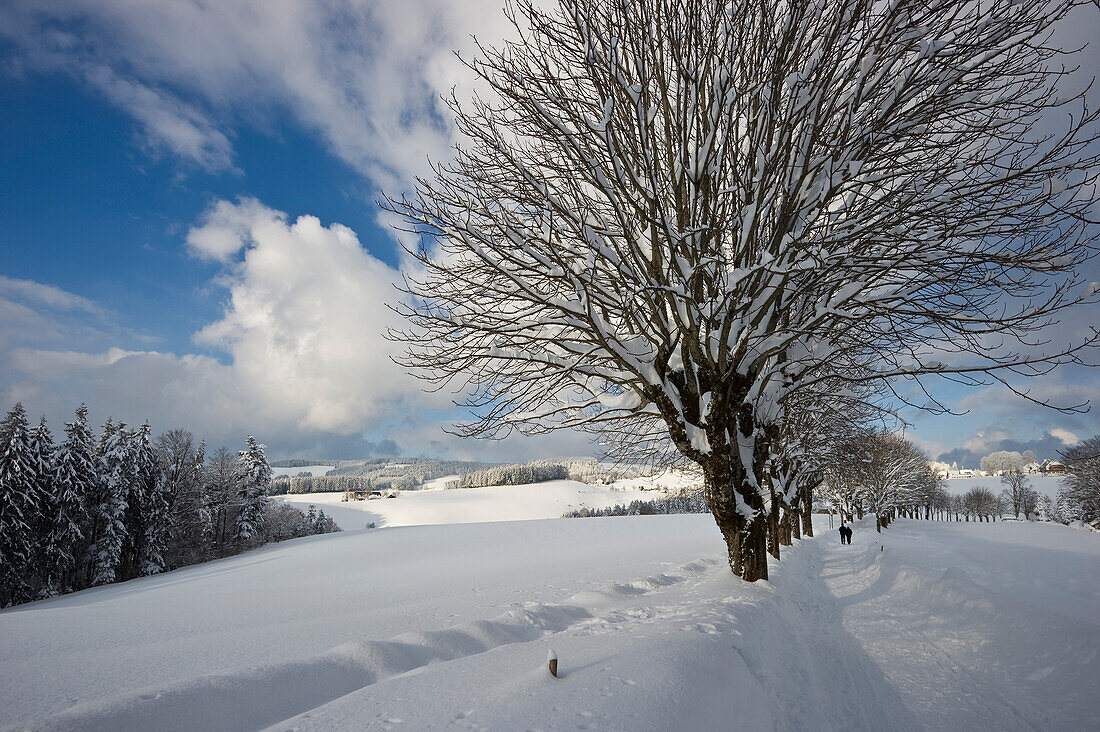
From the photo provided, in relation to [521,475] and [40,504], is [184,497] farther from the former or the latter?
[521,475]

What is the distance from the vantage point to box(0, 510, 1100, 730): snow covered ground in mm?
2820

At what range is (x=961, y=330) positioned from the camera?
5227 mm

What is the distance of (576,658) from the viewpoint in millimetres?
3498

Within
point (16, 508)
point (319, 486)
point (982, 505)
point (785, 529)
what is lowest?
point (319, 486)

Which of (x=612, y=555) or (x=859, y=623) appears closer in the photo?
(x=859, y=623)

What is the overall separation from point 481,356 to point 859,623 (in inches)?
320

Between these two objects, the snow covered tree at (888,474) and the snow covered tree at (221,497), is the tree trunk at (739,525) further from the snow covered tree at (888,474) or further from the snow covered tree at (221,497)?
the snow covered tree at (221,497)

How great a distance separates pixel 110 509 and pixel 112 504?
34cm

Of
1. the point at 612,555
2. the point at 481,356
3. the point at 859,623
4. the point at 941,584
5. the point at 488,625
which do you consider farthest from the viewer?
the point at 612,555

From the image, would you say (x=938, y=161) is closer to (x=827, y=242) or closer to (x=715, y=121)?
(x=827, y=242)

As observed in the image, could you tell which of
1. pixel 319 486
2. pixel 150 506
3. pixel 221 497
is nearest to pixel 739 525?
pixel 150 506

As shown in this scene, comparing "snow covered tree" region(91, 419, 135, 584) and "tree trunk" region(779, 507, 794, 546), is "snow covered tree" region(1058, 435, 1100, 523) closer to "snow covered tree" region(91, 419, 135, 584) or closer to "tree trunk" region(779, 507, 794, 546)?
"tree trunk" region(779, 507, 794, 546)

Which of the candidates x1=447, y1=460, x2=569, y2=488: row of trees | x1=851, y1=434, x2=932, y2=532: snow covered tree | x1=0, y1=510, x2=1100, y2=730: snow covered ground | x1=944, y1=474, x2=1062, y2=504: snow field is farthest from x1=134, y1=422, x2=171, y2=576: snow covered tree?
x1=944, y1=474, x2=1062, y2=504: snow field

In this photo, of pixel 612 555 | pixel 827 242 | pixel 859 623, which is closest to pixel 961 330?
pixel 827 242
